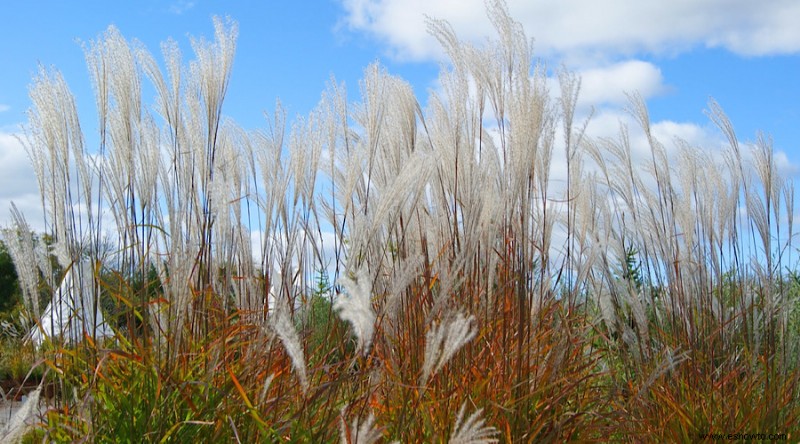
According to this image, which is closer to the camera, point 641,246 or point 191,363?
point 191,363

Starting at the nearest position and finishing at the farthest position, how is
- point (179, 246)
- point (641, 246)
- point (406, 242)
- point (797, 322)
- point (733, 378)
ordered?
point (179, 246)
point (406, 242)
point (733, 378)
point (641, 246)
point (797, 322)

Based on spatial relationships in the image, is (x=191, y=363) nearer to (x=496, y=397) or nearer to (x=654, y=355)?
(x=496, y=397)

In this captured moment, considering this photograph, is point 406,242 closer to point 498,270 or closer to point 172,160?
point 498,270

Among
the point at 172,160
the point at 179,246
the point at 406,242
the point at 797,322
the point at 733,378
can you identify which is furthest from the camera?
the point at 797,322

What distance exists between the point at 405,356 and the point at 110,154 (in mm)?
1176

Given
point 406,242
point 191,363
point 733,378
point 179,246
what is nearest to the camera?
point 179,246

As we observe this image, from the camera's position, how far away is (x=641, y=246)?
12.2 ft

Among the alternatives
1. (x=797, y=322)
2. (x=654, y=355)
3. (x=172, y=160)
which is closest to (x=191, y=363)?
(x=172, y=160)

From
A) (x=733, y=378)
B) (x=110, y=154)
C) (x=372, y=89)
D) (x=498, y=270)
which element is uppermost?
(x=372, y=89)

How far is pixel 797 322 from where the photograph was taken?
4539 millimetres

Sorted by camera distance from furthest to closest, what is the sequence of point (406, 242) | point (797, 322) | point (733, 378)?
1. point (797, 322)
2. point (733, 378)
3. point (406, 242)

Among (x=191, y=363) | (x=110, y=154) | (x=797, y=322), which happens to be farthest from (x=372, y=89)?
(x=797, y=322)

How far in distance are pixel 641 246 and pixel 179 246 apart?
2297mm

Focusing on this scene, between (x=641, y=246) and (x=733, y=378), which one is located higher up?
(x=641, y=246)
